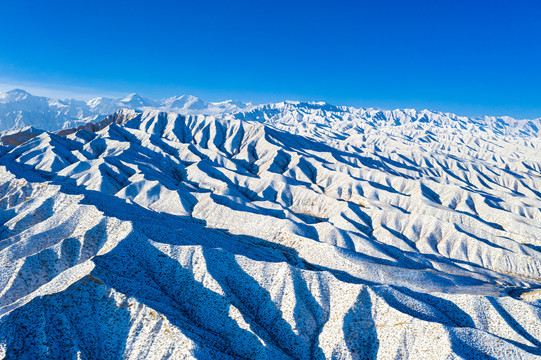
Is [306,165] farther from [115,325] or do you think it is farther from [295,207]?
[115,325]

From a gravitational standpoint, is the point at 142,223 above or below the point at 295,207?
below

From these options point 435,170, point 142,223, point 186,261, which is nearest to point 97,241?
point 142,223

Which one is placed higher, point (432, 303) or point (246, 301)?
point (432, 303)

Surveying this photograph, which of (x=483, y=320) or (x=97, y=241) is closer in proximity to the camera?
(x=483, y=320)

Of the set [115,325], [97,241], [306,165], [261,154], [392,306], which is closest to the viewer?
[115,325]

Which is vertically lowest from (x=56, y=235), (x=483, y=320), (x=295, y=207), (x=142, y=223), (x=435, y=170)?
(x=56, y=235)

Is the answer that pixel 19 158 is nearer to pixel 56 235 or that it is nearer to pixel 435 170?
pixel 56 235

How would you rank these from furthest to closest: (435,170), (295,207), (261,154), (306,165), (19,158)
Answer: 1. (435,170)
2. (261,154)
3. (306,165)
4. (19,158)
5. (295,207)

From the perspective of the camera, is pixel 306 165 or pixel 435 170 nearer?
pixel 306 165

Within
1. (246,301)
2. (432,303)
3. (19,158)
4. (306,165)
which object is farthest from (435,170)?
(19,158)
